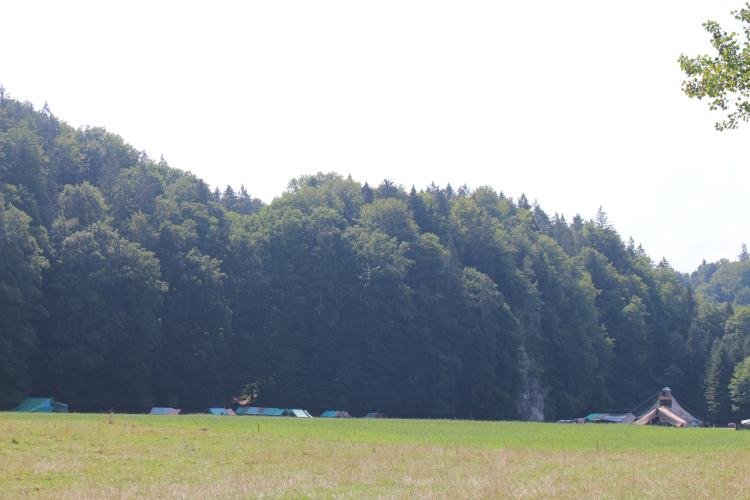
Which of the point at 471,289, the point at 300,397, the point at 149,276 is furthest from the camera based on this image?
the point at 471,289

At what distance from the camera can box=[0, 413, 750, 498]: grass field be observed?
945 inches

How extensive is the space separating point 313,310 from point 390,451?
60808mm

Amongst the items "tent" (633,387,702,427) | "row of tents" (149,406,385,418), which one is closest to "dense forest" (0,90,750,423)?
"row of tents" (149,406,385,418)

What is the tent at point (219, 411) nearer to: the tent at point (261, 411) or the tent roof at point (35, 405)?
the tent at point (261, 411)

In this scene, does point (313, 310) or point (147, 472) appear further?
point (313, 310)

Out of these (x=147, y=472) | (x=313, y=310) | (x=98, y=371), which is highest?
(x=313, y=310)

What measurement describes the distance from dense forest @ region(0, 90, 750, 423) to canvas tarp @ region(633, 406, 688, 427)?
7038mm

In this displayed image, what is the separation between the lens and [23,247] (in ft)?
236

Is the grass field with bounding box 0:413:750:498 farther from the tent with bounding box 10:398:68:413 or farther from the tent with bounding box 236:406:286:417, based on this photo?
the tent with bounding box 236:406:286:417

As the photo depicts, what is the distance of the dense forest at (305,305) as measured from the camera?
76625mm

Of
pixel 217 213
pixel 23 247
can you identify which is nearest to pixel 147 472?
pixel 23 247

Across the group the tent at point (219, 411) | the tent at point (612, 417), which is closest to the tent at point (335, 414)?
the tent at point (219, 411)

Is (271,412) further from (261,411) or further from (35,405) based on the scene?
(35,405)

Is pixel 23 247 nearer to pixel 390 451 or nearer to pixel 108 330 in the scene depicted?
pixel 108 330
